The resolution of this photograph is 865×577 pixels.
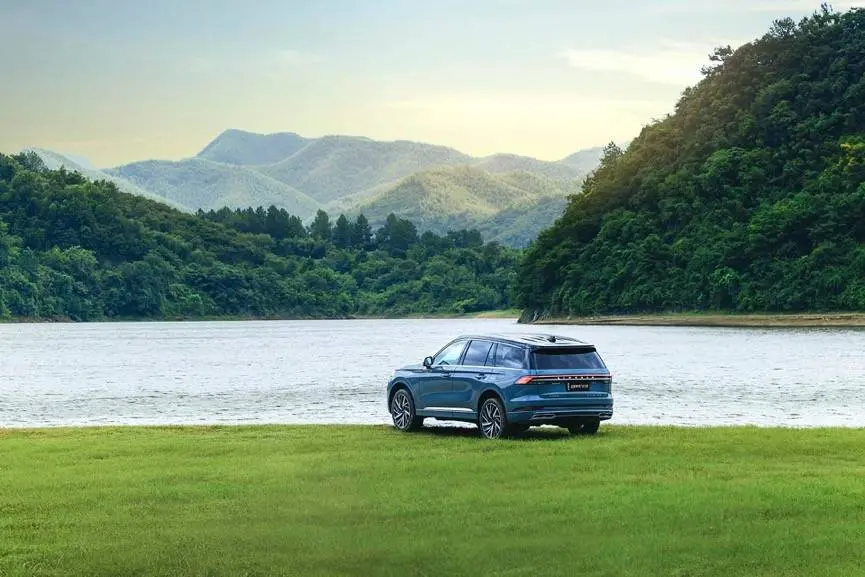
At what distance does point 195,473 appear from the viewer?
58.5 feet

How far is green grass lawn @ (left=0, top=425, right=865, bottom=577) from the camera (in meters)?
12.1

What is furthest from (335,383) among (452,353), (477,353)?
(477,353)

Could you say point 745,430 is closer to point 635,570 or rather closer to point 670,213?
point 635,570

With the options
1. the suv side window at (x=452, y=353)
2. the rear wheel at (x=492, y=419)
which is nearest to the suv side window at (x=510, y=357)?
the rear wheel at (x=492, y=419)

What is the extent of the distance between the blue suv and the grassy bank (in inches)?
4535

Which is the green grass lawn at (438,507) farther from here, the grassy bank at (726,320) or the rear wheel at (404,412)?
the grassy bank at (726,320)

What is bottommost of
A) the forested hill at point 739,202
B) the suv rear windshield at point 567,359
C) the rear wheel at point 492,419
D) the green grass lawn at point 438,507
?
the green grass lawn at point 438,507

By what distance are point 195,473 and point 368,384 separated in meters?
35.9

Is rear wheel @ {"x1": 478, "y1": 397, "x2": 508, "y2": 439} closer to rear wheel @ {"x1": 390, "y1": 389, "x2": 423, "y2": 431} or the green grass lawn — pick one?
the green grass lawn

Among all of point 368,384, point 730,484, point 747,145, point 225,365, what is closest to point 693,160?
point 747,145

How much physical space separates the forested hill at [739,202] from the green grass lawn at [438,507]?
118279 millimetres

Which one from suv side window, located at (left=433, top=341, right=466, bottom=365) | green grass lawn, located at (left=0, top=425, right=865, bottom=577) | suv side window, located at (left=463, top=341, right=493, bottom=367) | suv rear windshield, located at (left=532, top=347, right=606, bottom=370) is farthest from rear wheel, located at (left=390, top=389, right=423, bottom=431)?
suv rear windshield, located at (left=532, top=347, right=606, bottom=370)

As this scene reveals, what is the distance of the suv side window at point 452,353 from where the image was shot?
79.0 feet

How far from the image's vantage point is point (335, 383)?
55.0 m
